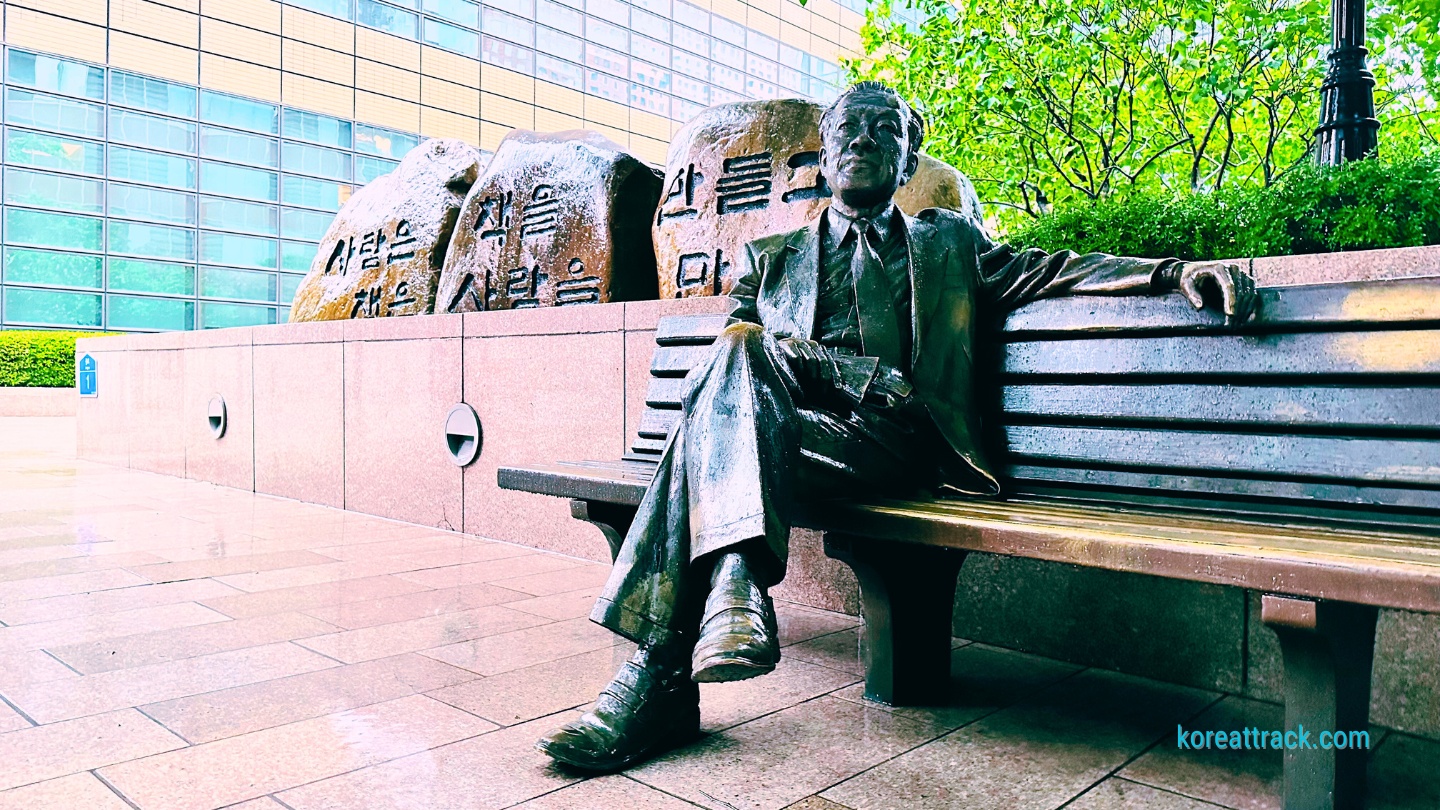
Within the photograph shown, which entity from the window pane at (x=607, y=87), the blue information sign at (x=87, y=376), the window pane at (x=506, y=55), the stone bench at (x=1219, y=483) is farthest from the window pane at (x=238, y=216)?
the stone bench at (x=1219, y=483)

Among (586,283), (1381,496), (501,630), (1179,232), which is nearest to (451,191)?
(586,283)

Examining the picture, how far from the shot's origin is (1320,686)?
208 centimetres

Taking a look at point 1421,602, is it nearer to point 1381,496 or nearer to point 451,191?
point 1381,496

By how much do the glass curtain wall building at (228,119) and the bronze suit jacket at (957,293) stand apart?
15655mm

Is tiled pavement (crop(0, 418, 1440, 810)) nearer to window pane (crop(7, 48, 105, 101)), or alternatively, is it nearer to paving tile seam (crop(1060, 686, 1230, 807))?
paving tile seam (crop(1060, 686, 1230, 807))

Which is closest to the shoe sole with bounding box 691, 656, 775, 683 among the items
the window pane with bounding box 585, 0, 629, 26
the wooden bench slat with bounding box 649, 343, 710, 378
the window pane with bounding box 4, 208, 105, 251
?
the wooden bench slat with bounding box 649, 343, 710, 378

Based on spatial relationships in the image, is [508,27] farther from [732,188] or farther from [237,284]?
[732,188]

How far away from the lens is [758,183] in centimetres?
526

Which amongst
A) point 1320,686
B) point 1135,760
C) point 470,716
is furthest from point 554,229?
point 1320,686

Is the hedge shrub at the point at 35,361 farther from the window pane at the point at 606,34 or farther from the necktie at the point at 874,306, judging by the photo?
the necktie at the point at 874,306

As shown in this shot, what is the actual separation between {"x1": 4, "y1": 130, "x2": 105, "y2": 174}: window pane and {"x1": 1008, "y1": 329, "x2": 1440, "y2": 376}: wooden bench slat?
26.1m

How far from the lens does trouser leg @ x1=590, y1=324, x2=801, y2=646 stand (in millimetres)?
2436

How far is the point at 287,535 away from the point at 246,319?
2324 centimetres

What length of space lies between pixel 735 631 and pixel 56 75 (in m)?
27.3
